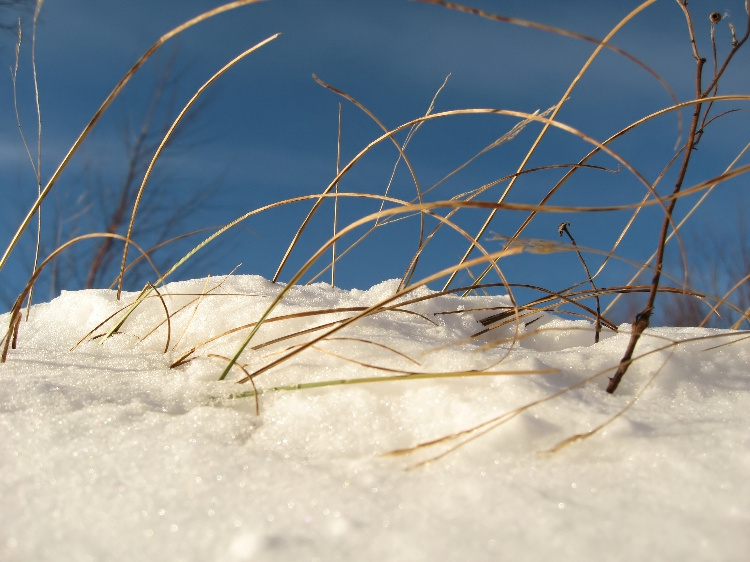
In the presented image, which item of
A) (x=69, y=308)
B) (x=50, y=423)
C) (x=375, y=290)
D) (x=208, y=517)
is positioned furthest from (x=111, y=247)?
(x=208, y=517)

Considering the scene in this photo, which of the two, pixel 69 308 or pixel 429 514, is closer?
pixel 429 514

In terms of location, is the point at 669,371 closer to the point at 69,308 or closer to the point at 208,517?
the point at 208,517

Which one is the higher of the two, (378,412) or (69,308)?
(378,412)

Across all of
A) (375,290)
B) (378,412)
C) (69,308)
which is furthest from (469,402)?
(69,308)

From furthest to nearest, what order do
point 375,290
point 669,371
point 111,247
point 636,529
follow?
1. point 111,247
2. point 375,290
3. point 669,371
4. point 636,529

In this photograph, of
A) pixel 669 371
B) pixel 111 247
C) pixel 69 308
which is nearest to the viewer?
pixel 669 371

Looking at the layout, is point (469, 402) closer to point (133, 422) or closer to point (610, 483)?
point (610, 483)

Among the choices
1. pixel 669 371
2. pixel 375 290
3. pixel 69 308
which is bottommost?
pixel 69 308
